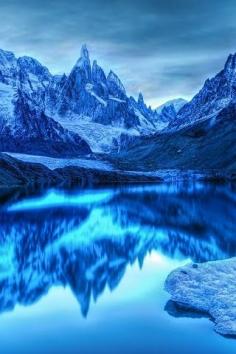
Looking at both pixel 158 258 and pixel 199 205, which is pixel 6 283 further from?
pixel 199 205

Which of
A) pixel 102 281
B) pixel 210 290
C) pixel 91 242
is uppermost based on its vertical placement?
pixel 210 290

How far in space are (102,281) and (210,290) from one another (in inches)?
383

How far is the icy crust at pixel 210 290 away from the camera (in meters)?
32.0

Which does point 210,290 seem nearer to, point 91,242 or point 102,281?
point 102,281

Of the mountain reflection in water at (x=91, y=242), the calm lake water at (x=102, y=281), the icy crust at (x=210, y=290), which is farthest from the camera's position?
the mountain reflection in water at (x=91, y=242)

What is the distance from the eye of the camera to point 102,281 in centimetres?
4375

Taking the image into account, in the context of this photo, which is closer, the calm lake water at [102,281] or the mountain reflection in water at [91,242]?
the calm lake water at [102,281]

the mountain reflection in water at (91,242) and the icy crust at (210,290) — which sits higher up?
the icy crust at (210,290)

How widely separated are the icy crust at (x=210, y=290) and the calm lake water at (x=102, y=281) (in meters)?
0.84

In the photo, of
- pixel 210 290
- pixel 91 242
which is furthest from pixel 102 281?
pixel 91 242

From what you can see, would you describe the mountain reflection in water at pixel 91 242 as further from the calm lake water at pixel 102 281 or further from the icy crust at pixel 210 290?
the icy crust at pixel 210 290

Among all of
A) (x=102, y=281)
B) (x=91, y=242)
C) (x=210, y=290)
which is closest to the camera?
(x=210, y=290)

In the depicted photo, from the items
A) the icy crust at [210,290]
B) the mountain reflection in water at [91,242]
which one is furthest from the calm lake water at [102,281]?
the icy crust at [210,290]

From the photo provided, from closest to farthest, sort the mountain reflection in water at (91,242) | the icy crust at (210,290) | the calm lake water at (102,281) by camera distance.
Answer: the calm lake water at (102,281) → the icy crust at (210,290) → the mountain reflection in water at (91,242)
